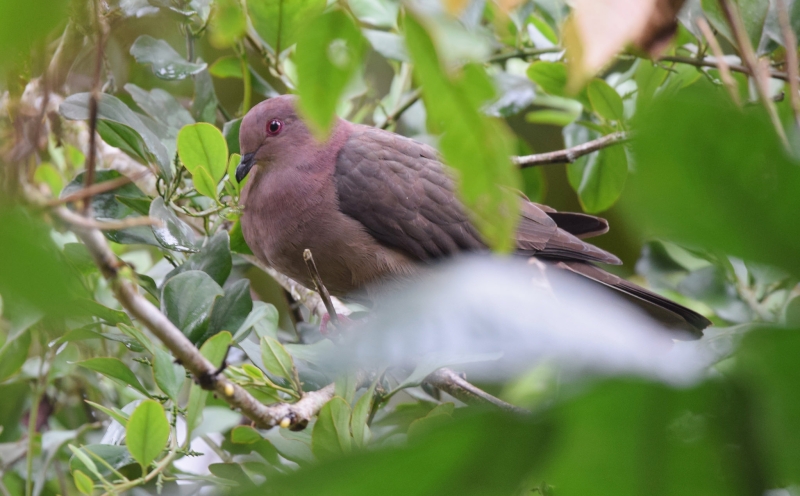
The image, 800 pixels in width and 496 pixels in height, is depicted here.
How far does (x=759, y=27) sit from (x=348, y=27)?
3.69 feet

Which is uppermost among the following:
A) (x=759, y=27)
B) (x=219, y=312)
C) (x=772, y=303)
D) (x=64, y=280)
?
(x=64, y=280)

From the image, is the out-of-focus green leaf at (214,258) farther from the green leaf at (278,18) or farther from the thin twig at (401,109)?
the thin twig at (401,109)

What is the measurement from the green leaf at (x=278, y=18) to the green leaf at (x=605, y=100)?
0.66 m

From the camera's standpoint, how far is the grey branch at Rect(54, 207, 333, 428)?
1.91 feet

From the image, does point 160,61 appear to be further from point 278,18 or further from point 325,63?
point 325,63

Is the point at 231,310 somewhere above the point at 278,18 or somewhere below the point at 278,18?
below

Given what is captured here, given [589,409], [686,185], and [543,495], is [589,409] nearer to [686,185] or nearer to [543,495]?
[686,185]

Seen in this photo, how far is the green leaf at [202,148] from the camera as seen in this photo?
1212mm

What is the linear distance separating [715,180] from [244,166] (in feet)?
5.75

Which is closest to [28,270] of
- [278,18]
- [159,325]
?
[159,325]

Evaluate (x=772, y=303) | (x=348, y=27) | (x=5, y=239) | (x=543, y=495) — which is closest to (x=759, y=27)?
(x=772, y=303)

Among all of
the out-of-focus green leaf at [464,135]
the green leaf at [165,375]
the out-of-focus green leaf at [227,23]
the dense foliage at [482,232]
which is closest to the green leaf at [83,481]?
the dense foliage at [482,232]

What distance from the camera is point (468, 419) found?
0.31 meters

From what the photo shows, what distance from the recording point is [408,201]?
6.49ft
